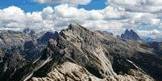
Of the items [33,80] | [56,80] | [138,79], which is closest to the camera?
[33,80]

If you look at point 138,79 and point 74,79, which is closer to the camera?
point 74,79

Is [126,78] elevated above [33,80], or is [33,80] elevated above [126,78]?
[33,80]

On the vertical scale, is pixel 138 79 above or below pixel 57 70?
below

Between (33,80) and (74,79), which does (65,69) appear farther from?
(33,80)

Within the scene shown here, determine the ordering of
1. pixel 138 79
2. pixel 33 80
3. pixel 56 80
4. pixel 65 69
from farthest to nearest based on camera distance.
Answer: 1. pixel 138 79
2. pixel 65 69
3. pixel 56 80
4. pixel 33 80

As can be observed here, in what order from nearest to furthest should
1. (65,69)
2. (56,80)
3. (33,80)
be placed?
1. (33,80)
2. (56,80)
3. (65,69)

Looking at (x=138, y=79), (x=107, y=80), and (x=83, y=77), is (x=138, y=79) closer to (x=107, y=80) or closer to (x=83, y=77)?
(x=107, y=80)

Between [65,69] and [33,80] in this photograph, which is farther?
[65,69]

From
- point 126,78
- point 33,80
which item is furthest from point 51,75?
point 126,78

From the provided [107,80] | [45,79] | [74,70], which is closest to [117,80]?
[107,80]
